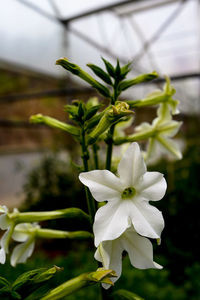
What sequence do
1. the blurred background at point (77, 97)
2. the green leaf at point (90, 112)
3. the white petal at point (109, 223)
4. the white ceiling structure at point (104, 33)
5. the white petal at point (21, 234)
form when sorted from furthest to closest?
1. the white ceiling structure at point (104, 33)
2. the blurred background at point (77, 97)
3. the white petal at point (21, 234)
4. the green leaf at point (90, 112)
5. the white petal at point (109, 223)

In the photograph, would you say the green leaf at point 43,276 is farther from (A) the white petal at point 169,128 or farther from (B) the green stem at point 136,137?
(A) the white petal at point 169,128

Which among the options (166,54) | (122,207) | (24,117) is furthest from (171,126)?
(166,54)

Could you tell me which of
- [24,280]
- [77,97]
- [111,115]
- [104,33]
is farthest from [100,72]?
[104,33]

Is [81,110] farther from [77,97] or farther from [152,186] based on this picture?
[77,97]

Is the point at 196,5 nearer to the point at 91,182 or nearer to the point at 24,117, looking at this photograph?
the point at 24,117

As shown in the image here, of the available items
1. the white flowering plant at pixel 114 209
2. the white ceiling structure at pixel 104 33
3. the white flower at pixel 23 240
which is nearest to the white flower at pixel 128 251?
the white flowering plant at pixel 114 209

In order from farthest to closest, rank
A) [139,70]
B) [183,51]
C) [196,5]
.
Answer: [139,70] → [183,51] → [196,5]
